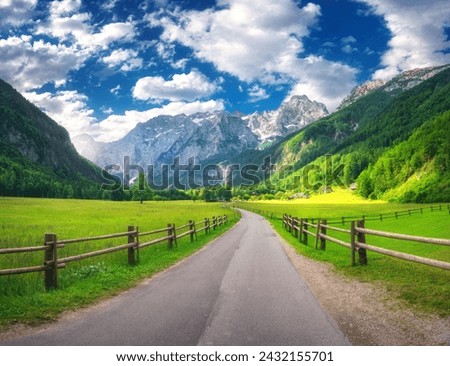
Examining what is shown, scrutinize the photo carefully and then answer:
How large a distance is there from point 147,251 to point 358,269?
38.3 ft

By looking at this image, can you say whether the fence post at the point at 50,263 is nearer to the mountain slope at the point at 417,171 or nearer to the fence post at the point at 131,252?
Answer: the fence post at the point at 131,252

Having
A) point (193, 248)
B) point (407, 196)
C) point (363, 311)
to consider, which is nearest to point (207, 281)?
point (363, 311)

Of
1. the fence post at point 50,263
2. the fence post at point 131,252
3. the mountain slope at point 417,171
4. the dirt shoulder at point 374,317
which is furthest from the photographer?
the mountain slope at point 417,171

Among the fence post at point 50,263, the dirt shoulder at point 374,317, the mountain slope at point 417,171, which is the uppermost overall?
the mountain slope at point 417,171

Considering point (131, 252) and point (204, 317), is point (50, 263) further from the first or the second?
point (204, 317)

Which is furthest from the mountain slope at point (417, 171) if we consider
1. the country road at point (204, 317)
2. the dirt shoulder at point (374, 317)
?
the country road at point (204, 317)

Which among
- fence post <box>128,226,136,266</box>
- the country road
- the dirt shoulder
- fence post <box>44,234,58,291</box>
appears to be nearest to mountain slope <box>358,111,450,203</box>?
the dirt shoulder

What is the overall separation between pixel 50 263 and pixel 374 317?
29.2 ft

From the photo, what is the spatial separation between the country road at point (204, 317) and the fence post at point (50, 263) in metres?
2.13

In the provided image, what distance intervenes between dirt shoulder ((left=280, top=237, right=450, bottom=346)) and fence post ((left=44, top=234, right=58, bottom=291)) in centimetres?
772

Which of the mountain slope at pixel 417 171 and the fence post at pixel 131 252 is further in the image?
the mountain slope at pixel 417 171

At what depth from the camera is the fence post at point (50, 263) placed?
33.4 feet

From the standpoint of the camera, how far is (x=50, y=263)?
33.6 ft

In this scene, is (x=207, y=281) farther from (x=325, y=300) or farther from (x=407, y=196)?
(x=407, y=196)
